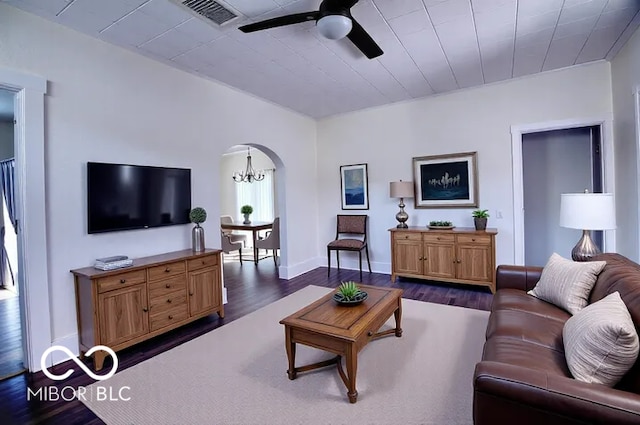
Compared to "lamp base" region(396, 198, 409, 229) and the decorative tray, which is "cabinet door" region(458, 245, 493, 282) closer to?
"lamp base" region(396, 198, 409, 229)

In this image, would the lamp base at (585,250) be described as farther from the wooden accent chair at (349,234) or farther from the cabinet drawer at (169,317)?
the cabinet drawer at (169,317)

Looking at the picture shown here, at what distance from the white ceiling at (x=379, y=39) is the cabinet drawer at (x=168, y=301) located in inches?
98.7

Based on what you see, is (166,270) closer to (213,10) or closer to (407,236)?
(213,10)

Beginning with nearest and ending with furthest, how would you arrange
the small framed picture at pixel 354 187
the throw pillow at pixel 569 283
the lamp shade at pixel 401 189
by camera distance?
the throw pillow at pixel 569 283 < the lamp shade at pixel 401 189 < the small framed picture at pixel 354 187

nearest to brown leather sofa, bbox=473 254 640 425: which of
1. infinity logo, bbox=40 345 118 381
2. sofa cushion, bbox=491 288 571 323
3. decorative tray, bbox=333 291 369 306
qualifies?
sofa cushion, bbox=491 288 571 323

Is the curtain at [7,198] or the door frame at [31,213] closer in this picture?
the door frame at [31,213]

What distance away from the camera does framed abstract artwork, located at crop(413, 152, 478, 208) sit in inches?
188

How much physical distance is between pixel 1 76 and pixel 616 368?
422 centimetres

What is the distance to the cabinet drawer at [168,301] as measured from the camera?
9.68ft

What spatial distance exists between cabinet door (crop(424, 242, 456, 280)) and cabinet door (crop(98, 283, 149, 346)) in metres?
3.66

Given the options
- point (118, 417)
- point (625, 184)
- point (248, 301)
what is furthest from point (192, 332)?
point (625, 184)

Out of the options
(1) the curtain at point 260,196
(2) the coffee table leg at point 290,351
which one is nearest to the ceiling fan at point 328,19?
(2) the coffee table leg at point 290,351

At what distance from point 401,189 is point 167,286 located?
140 inches

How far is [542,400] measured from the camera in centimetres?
120
